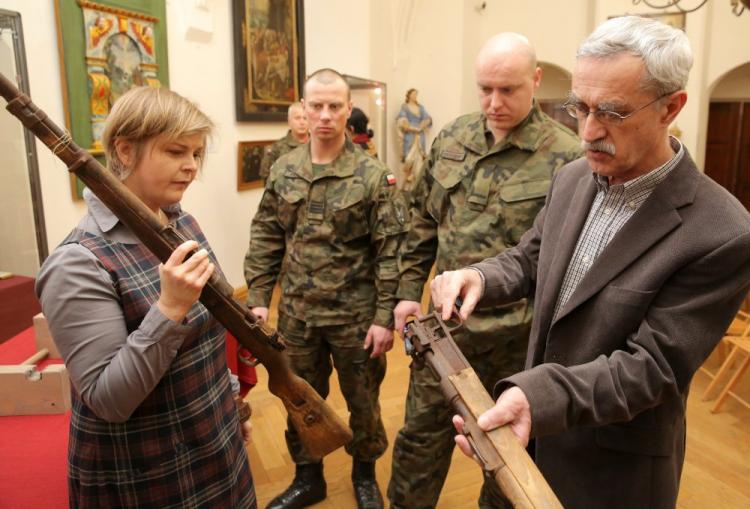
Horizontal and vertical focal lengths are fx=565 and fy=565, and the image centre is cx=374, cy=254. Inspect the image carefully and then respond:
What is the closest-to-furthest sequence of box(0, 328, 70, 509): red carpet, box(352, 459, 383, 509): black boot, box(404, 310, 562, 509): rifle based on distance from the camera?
box(404, 310, 562, 509): rifle → box(0, 328, 70, 509): red carpet → box(352, 459, 383, 509): black boot

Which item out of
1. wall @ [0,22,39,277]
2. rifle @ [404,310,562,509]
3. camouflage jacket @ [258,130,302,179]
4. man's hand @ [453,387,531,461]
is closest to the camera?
rifle @ [404,310,562,509]

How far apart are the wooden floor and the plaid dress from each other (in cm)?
165

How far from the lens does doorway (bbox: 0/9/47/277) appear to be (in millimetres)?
3592

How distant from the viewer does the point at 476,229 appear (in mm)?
2395

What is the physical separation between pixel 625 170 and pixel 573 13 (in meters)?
10.4

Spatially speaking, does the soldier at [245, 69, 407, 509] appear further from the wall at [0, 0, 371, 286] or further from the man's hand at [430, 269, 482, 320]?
the wall at [0, 0, 371, 286]

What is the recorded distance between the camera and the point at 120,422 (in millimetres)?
1420

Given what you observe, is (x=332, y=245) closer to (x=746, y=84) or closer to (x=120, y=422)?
(x=120, y=422)

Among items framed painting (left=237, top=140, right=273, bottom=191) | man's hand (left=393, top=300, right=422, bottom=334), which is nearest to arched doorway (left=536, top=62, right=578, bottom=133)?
framed painting (left=237, top=140, right=273, bottom=191)

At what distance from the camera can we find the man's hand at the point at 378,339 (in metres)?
2.69

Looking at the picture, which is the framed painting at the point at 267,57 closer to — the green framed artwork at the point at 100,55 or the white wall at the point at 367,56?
the white wall at the point at 367,56

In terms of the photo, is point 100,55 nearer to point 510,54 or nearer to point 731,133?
point 510,54

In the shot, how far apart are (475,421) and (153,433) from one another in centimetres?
85

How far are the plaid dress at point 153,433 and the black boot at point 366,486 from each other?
149 cm
